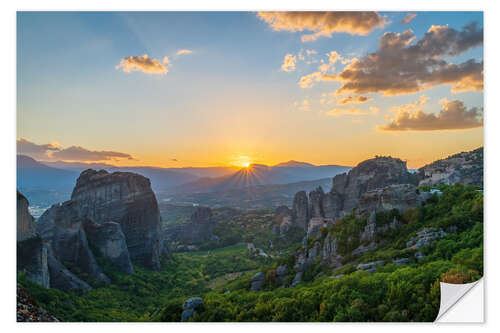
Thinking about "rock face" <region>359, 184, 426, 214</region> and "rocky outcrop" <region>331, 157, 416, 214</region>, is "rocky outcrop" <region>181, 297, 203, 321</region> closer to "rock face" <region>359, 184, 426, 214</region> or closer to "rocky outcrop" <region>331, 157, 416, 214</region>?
"rock face" <region>359, 184, 426, 214</region>

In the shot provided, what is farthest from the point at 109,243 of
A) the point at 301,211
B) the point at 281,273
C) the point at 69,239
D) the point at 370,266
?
the point at 301,211

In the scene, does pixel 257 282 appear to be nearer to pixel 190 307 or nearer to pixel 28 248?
pixel 190 307

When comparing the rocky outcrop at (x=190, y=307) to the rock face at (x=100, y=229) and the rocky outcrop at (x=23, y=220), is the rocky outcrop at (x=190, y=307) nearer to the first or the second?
the rocky outcrop at (x=23, y=220)

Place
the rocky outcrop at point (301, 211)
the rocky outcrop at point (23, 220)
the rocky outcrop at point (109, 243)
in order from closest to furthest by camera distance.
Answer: the rocky outcrop at point (23, 220)
the rocky outcrop at point (109, 243)
the rocky outcrop at point (301, 211)

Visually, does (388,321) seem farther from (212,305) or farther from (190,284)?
(190,284)

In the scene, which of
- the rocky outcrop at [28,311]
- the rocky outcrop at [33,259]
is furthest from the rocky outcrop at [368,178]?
the rocky outcrop at [28,311]

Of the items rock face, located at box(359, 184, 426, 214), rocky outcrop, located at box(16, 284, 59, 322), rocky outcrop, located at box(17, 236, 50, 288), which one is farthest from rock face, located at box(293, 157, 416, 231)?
rocky outcrop, located at box(17, 236, 50, 288)
